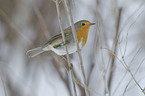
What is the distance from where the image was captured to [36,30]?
3854 millimetres

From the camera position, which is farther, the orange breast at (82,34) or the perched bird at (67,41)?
the orange breast at (82,34)

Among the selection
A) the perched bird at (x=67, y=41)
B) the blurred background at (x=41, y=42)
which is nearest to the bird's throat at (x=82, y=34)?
the perched bird at (x=67, y=41)

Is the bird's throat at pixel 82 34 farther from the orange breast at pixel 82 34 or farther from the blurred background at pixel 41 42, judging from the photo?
the blurred background at pixel 41 42

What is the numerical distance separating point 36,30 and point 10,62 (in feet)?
2.31

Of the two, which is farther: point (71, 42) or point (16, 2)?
point (16, 2)

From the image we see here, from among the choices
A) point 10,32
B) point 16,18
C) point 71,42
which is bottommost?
point 71,42

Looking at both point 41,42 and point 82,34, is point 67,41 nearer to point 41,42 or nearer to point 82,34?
point 82,34

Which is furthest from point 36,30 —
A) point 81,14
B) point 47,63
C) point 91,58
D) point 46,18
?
point 91,58

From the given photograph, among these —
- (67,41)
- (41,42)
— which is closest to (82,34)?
(67,41)

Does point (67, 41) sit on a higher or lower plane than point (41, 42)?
lower

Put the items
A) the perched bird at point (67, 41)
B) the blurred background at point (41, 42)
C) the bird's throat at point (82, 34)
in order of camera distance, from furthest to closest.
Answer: the blurred background at point (41, 42), the bird's throat at point (82, 34), the perched bird at point (67, 41)

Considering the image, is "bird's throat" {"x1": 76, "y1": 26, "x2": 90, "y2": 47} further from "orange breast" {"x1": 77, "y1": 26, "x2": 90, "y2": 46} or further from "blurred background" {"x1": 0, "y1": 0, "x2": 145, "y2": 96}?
"blurred background" {"x1": 0, "y1": 0, "x2": 145, "y2": 96}

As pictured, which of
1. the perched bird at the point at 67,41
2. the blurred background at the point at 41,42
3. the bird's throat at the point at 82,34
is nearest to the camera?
the perched bird at the point at 67,41

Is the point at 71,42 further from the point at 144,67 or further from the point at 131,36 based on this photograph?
the point at 131,36
